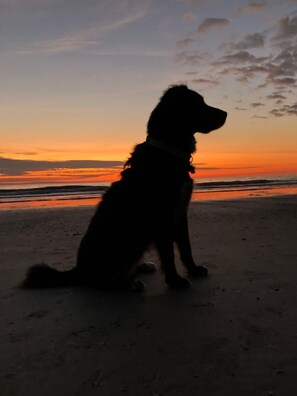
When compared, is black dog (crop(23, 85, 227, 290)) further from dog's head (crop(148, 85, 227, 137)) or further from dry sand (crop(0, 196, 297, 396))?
dry sand (crop(0, 196, 297, 396))

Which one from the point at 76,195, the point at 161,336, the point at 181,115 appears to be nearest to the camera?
the point at 161,336

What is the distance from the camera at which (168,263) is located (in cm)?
346

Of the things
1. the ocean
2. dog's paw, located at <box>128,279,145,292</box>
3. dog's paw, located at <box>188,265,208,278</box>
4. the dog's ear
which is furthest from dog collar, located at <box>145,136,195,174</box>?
the ocean

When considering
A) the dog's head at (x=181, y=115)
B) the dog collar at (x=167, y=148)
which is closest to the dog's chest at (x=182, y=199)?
the dog collar at (x=167, y=148)

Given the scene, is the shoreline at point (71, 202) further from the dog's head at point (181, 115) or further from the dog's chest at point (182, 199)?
the dog's chest at point (182, 199)

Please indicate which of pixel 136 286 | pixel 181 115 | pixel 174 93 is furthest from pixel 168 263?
pixel 174 93

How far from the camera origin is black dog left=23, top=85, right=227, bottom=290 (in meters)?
3.34

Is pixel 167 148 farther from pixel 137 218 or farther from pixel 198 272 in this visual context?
pixel 198 272

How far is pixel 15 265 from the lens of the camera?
441cm

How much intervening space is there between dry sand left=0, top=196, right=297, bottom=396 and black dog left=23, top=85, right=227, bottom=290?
0.16 metres

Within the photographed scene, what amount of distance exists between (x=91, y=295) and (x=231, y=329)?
1.30 meters

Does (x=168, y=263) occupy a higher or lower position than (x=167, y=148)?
lower

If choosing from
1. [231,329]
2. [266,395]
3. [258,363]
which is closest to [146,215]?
[231,329]

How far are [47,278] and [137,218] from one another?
0.95 m
